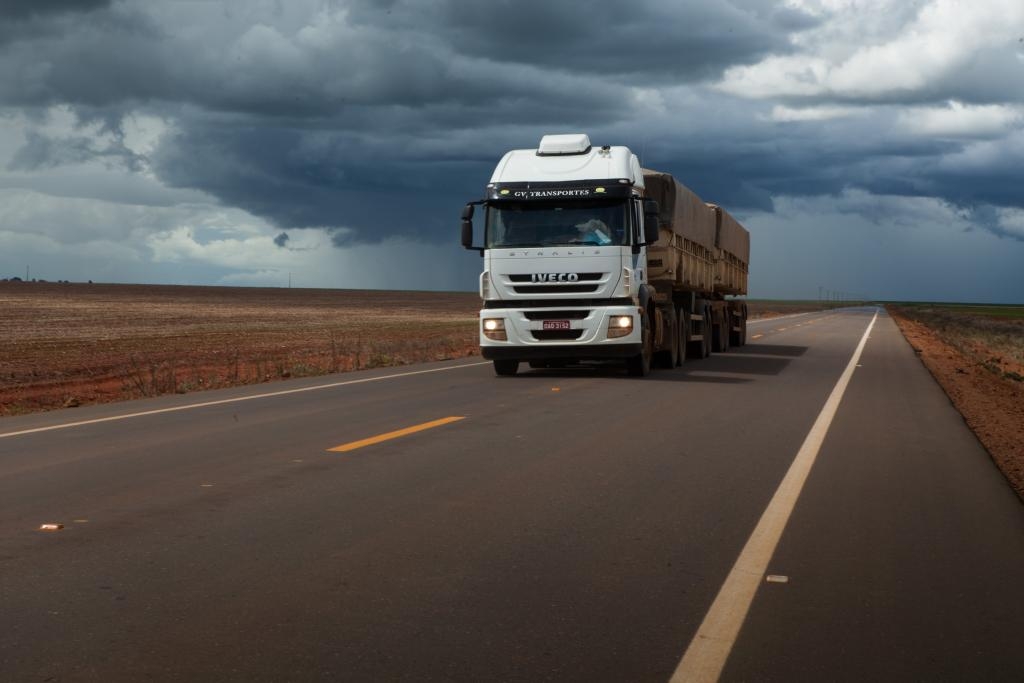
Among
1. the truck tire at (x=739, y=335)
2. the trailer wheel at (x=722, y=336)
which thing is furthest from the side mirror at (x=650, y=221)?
the truck tire at (x=739, y=335)

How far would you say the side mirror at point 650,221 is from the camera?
58.3ft

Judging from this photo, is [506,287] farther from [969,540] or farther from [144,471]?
[969,540]

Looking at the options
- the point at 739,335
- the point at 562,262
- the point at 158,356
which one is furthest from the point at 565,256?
the point at 739,335

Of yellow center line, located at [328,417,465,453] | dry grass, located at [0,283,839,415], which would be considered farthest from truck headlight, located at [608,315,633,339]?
dry grass, located at [0,283,839,415]

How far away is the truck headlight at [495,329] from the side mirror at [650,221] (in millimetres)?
2607

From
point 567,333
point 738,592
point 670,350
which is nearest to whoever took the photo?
point 738,592

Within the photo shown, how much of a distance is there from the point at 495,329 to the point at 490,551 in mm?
12161

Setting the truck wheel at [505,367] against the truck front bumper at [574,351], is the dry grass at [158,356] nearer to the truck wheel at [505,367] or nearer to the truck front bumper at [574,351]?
the truck wheel at [505,367]

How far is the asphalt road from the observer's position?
4469 millimetres

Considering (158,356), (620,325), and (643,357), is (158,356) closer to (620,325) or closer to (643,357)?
(643,357)

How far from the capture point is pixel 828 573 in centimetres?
586

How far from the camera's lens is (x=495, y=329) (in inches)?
718

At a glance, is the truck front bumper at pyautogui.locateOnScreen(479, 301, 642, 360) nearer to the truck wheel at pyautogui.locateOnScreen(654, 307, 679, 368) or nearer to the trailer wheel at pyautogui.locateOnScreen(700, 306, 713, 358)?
the truck wheel at pyautogui.locateOnScreen(654, 307, 679, 368)

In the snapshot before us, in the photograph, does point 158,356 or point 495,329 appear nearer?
point 495,329
